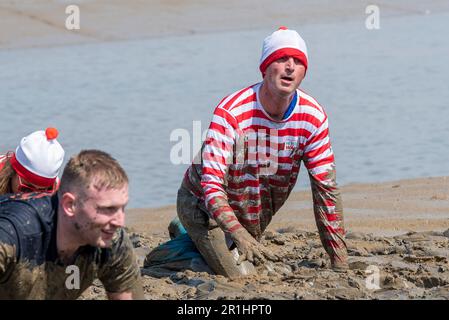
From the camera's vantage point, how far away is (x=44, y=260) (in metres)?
5.30

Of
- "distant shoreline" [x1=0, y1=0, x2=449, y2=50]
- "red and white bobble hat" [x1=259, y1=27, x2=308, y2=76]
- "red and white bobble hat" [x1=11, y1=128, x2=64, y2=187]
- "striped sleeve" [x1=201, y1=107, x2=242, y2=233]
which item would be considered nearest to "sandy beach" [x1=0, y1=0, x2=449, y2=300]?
"striped sleeve" [x1=201, y1=107, x2=242, y2=233]

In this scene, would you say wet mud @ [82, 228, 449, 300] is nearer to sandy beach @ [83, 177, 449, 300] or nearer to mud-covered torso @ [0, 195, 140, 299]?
sandy beach @ [83, 177, 449, 300]

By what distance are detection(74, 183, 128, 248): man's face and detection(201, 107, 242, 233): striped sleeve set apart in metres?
2.20

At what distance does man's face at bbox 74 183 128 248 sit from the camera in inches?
196

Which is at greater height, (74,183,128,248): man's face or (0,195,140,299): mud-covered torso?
(74,183,128,248): man's face

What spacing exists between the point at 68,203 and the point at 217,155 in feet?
7.60

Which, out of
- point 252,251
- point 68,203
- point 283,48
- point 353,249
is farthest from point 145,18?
point 68,203

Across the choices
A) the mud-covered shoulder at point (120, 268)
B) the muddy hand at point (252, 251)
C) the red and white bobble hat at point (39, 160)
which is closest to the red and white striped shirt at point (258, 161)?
the muddy hand at point (252, 251)

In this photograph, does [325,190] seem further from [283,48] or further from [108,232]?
[108,232]

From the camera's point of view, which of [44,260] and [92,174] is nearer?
[92,174]

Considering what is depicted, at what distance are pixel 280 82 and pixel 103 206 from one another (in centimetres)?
246

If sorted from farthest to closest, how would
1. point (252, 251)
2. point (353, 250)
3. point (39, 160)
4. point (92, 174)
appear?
1. point (353, 250)
2. point (252, 251)
3. point (39, 160)
4. point (92, 174)
